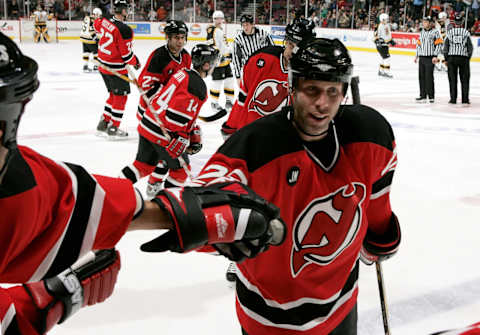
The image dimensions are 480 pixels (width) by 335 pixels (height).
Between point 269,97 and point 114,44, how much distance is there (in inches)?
123

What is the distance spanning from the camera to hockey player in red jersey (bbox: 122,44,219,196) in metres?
3.62

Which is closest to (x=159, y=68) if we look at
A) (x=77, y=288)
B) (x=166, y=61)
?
Result: (x=166, y=61)

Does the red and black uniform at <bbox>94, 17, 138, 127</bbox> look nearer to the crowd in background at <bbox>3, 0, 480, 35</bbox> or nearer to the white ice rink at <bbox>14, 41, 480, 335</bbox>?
the white ice rink at <bbox>14, 41, 480, 335</bbox>

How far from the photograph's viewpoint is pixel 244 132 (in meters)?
1.42

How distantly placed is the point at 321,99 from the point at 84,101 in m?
7.12

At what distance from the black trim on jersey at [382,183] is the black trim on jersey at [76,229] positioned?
2.84 feet

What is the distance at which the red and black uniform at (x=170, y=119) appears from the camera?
3609 millimetres

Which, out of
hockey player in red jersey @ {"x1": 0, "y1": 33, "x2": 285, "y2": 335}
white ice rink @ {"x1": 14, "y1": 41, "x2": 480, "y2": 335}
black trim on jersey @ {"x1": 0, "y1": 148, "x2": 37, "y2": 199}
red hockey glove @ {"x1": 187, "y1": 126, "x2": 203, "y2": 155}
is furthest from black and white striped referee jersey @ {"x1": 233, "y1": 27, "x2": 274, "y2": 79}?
black trim on jersey @ {"x1": 0, "y1": 148, "x2": 37, "y2": 199}

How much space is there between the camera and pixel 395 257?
3238 millimetres

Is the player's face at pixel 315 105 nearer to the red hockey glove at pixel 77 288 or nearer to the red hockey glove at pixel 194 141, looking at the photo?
the red hockey glove at pixel 77 288

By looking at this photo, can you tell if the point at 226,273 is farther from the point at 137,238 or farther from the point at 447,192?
the point at 447,192

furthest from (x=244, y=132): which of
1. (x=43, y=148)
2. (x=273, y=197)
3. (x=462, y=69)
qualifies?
(x=462, y=69)

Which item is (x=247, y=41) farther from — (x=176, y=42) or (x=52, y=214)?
(x=52, y=214)

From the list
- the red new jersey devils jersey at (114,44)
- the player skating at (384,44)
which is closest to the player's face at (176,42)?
the red new jersey devils jersey at (114,44)
